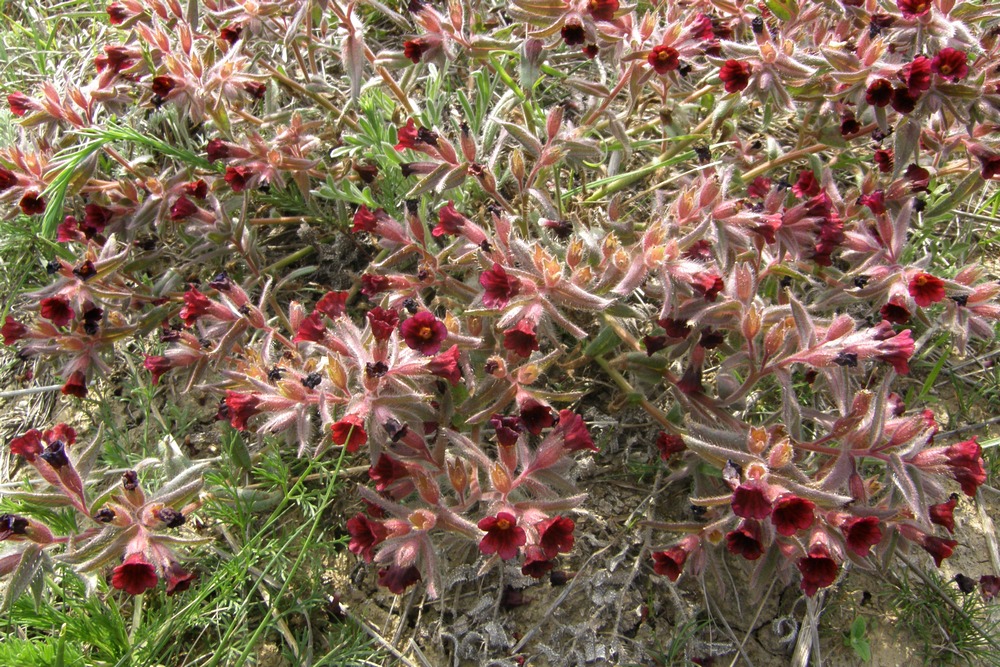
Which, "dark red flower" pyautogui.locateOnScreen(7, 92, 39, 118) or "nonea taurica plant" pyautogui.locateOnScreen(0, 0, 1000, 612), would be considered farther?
"dark red flower" pyautogui.locateOnScreen(7, 92, 39, 118)

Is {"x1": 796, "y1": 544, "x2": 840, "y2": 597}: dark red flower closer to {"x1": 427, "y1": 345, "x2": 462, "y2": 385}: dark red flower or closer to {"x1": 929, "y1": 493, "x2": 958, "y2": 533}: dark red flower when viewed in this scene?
{"x1": 929, "y1": 493, "x2": 958, "y2": 533}: dark red flower

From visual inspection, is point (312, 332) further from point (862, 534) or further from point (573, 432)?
point (862, 534)

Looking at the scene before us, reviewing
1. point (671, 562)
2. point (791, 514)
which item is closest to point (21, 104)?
point (671, 562)

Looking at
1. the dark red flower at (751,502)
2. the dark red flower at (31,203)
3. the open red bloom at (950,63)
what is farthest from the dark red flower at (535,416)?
the dark red flower at (31,203)

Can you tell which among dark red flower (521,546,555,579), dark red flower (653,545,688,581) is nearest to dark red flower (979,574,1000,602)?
dark red flower (653,545,688,581)

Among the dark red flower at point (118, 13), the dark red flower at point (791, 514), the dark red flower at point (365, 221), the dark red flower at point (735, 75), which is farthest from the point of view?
the dark red flower at point (118, 13)

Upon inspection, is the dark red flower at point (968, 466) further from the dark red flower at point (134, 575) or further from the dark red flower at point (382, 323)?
the dark red flower at point (134, 575)
